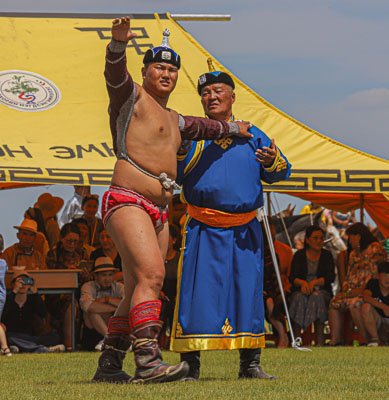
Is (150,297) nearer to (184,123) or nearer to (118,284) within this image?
(184,123)

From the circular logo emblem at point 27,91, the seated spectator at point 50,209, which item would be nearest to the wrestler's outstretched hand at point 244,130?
the circular logo emblem at point 27,91

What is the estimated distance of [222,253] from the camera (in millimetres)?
6734

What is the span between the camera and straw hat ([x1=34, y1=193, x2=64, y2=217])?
45.2 ft

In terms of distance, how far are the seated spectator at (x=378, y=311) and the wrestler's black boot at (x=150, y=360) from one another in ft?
19.9

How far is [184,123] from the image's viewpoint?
6590 millimetres

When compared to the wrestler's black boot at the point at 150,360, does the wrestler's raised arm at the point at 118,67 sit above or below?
above

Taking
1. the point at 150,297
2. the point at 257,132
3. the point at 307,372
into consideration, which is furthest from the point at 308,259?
the point at 150,297

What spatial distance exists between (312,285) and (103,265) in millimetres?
2356

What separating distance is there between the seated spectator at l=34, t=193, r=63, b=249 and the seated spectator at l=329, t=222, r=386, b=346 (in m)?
3.40

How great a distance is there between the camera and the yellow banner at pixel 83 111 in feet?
34.8

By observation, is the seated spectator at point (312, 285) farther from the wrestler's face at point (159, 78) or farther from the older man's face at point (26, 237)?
the wrestler's face at point (159, 78)

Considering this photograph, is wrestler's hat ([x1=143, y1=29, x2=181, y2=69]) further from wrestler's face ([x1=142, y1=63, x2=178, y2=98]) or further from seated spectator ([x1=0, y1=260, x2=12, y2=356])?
seated spectator ([x1=0, y1=260, x2=12, y2=356])

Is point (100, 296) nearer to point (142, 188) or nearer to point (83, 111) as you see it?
point (83, 111)

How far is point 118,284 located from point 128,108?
555 centimetres
